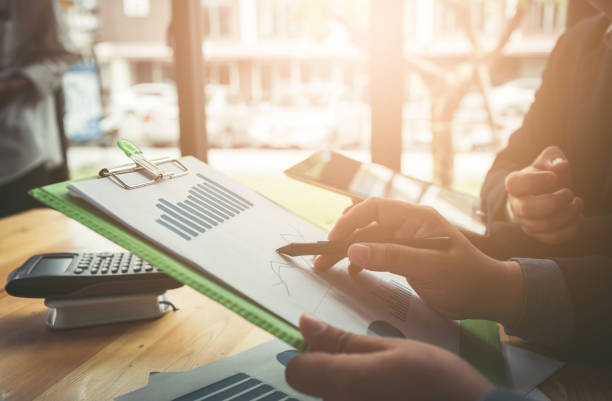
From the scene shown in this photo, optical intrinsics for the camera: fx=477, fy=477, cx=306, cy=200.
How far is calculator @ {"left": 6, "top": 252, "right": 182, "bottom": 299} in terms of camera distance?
51 centimetres

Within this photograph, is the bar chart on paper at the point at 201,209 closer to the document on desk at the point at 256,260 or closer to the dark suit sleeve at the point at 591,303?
the document on desk at the point at 256,260

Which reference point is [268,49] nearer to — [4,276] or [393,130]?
[393,130]

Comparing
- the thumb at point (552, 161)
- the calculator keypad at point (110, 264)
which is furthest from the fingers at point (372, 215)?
the thumb at point (552, 161)

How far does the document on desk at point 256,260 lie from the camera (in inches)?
14.5

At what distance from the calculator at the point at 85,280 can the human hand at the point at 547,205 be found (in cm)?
48

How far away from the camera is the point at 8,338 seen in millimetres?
511

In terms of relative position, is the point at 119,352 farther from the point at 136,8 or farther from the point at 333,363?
the point at 136,8

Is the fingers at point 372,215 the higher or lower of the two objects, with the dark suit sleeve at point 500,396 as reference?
higher

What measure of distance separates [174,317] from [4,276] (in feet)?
1.12

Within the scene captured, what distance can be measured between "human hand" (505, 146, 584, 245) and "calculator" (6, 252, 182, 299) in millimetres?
480

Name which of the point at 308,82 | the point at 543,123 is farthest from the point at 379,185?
the point at 308,82

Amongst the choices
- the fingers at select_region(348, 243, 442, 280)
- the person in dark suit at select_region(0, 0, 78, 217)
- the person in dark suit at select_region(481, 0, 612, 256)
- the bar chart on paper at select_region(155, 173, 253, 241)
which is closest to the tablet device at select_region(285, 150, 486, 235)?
the person in dark suit at select_region(481, 0, 612, 256)

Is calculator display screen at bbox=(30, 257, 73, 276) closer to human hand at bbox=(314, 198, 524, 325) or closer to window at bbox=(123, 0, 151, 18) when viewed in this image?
human hand at bbox=(314, 198, 524, 325)

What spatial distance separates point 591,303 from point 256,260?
1.07 ft
